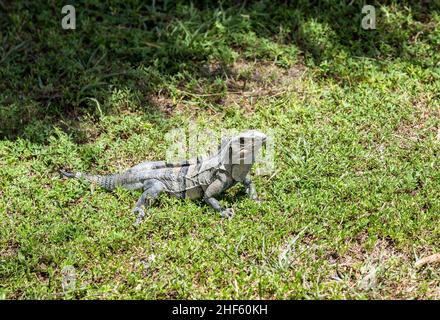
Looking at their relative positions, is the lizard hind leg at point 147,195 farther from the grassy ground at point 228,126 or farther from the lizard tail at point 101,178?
the lizard tail at point 101,178

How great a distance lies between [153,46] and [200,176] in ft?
9.75

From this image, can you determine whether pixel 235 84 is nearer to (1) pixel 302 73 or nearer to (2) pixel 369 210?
(1) pixel 302 73

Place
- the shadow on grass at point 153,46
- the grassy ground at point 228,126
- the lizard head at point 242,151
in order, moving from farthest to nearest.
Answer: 1. the shadow on grass at point 153,46
2. the lizard head at point 242,151
3. the grassy ground at point 228,126

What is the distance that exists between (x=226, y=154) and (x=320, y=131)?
1.54 m

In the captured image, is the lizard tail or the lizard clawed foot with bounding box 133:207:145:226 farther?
the lizard tail

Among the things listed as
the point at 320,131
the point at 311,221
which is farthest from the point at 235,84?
the point at 311,221

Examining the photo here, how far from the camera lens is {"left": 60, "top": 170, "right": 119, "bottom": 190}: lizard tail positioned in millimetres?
6938

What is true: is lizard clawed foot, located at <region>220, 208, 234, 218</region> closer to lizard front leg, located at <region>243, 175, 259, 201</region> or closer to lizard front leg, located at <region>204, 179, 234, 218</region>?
lizard front leg, located at <region>204, 179, 234, 218</region>

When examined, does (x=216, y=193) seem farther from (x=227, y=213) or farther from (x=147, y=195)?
(x=147, y=195)

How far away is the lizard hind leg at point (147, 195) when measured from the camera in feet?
21.5

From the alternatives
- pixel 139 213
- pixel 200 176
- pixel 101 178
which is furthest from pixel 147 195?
pixel 101 178

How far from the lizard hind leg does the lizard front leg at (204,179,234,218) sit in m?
0.46

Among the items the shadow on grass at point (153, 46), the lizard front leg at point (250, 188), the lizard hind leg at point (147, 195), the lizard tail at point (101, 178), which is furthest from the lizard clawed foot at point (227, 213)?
the shadow on grass at point (153, 46)

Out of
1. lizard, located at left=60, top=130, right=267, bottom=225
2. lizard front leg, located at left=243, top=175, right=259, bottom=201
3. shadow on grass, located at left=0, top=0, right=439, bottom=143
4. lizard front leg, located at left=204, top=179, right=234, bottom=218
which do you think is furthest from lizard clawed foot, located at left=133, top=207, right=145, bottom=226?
shadow on grass, located at left=0, top=0, right=439, bottom=143
